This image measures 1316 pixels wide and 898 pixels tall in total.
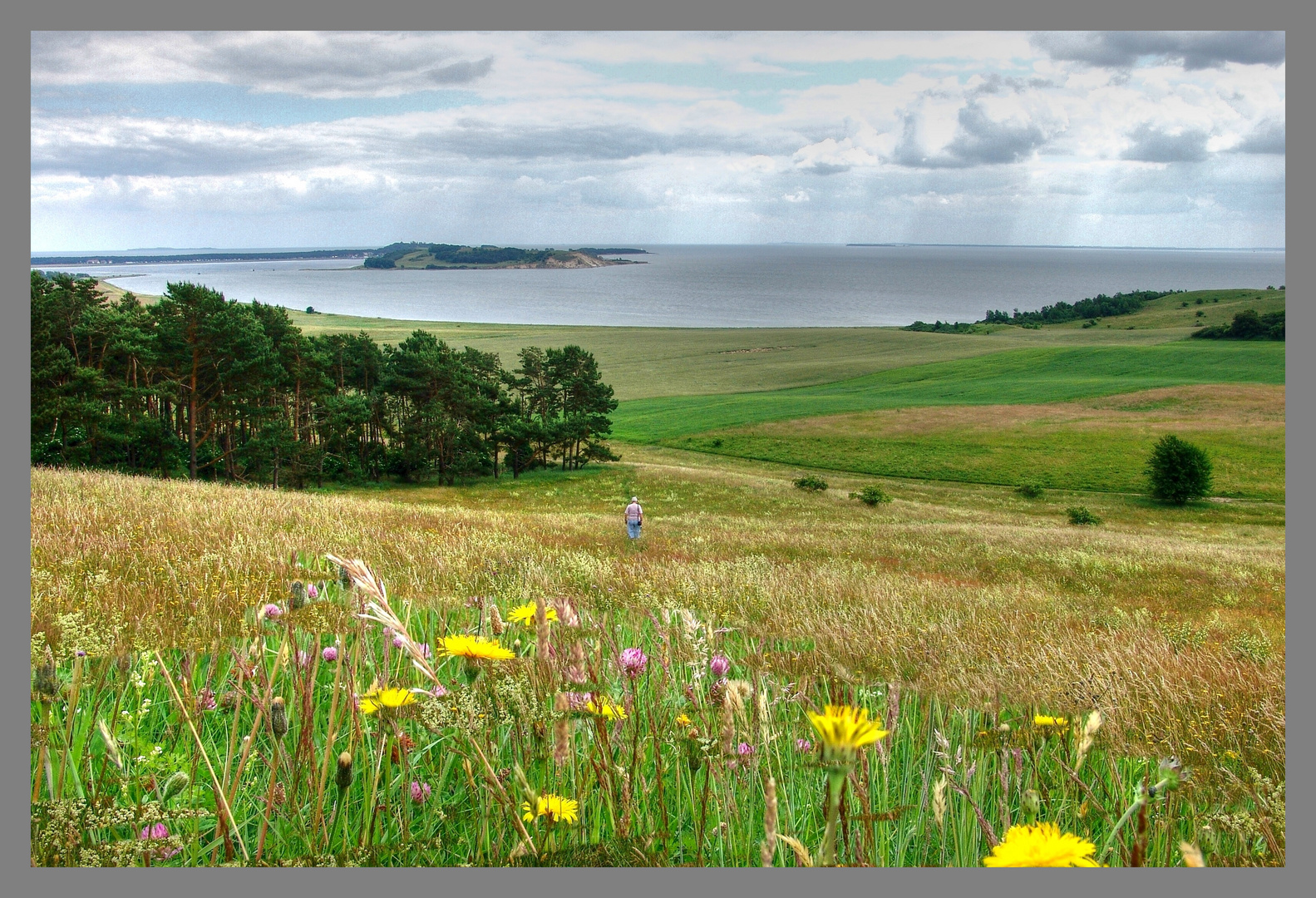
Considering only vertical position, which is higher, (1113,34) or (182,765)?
(1113,34)

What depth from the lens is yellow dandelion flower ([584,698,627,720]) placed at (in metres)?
1.76

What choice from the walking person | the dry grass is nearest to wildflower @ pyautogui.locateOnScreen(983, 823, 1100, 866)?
the dry grass

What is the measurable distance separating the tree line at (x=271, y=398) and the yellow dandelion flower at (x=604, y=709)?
701 centimetres

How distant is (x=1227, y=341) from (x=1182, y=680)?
265 ft

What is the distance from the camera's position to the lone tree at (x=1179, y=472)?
43781 mm

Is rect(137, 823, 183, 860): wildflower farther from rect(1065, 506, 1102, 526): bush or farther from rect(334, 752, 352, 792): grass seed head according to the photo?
rect(1065, 506, 1102, 526): bush

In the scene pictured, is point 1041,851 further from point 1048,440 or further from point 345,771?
point 1048,440

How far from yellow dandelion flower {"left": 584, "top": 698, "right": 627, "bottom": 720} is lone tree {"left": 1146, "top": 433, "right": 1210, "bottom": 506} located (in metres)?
53.2

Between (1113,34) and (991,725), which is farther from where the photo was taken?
(1113,34)

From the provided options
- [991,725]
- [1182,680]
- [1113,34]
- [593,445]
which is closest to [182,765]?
[991,725]

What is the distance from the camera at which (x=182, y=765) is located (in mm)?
2131

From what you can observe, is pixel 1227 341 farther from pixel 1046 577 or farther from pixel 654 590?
pixel 654 590

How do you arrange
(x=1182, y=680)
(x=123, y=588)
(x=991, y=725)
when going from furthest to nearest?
1. (x=123, y=588)
2. (x=1182, y=680)
3. (x=991, y=725)

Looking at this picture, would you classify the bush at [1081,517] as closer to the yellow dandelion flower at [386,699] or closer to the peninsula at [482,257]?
the peninsula at [482,257]
